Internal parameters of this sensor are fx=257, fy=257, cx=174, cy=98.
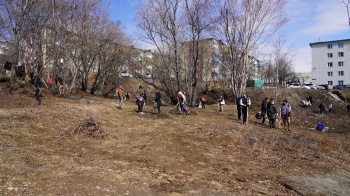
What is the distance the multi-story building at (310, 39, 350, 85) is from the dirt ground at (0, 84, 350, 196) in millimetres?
54918

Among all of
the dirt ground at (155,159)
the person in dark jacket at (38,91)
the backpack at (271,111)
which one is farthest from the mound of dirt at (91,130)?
the backpack at (271,111)

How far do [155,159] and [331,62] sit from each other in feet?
210

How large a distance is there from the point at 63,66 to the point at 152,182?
23472mm

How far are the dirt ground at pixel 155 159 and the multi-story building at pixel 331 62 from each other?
54.9 metres

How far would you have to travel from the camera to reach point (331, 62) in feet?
194

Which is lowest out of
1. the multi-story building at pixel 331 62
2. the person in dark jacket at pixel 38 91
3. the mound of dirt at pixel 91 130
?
the mound of dirt at pixel 91 130

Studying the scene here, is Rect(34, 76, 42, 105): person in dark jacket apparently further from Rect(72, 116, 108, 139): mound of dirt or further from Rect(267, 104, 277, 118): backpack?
Rect(267, 104, 277, 118): backpack

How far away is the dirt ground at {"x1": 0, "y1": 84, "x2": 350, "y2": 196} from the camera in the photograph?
5457 mm

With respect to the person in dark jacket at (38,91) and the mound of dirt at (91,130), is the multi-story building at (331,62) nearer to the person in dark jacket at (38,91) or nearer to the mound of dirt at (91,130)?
the person in dark jacket at (38,91)

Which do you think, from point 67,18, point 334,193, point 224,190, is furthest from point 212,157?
point 67,18

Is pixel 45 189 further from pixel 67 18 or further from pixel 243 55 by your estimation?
pixel 243 55

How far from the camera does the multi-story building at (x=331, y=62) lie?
5759 cm

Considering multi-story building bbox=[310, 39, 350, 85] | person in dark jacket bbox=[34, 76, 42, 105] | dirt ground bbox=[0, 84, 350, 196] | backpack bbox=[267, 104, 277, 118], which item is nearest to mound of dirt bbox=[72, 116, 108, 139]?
dirt ground bbox=[0, 84, 350, 196]

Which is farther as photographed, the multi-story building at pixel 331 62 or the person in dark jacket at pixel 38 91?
the multi-story building at pixel 331 62
